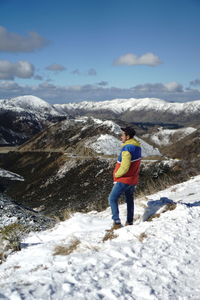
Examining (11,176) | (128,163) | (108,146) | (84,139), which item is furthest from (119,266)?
(84,139)

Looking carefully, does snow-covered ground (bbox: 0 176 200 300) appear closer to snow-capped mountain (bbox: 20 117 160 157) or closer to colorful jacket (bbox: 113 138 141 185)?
colorful jacket (bbox: 113 138 141 185)

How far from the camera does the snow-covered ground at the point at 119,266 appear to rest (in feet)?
17.3

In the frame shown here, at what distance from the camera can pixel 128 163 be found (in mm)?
9047

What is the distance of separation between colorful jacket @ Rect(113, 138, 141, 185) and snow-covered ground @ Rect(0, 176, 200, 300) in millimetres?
1514

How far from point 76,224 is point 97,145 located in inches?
2695

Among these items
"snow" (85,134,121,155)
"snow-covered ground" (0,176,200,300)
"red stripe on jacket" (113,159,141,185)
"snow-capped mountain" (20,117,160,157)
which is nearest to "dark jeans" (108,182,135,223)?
"red stripe on jacket" (113,159,141,185)

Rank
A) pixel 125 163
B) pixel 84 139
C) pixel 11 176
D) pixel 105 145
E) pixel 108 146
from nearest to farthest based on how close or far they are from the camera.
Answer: pixel 125 163 → pixel 11 176 → pixel 108 146 → pixel 105 145 → pixel 84 139

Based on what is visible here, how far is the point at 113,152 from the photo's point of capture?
76.0 meters

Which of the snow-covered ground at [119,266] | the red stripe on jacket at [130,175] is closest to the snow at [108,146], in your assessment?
the red stripe on jacket at [130,175]

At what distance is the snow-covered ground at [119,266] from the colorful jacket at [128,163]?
1.51 metres

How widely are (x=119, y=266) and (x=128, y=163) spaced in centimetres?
346

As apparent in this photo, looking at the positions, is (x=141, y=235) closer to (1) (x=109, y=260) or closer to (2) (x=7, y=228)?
(1) (x=109, y=260)

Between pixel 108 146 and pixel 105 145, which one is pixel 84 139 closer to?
pixel 105 145

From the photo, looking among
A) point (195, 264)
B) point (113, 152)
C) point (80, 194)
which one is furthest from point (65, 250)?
point (113, 152)
